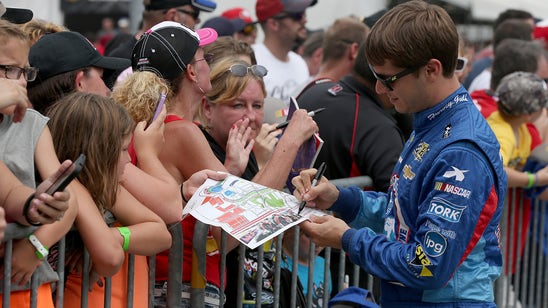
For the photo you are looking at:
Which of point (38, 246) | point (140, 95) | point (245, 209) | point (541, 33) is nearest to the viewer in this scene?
point (38, 246)

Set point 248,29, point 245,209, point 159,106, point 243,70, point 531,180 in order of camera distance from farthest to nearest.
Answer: point 248,29 → point 531,180 → point 243,70 → point 159,106 → point 245,209

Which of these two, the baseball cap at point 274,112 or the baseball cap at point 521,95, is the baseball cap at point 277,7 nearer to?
the baseball cap at point 521,95

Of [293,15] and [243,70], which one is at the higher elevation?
[243,70]

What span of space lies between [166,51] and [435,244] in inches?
64.7

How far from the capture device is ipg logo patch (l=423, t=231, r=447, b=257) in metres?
3.36

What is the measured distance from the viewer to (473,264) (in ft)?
11.7

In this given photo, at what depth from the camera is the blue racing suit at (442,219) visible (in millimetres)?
3365

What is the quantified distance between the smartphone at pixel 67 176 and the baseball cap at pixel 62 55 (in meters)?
1.28

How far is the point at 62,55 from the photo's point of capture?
4.17 meters

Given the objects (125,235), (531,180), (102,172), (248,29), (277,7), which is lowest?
(248,29)

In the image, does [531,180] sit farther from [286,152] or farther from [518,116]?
[286,152]

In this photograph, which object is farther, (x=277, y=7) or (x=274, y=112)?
(x=277, y=7)

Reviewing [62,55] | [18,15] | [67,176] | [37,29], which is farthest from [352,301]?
[37,29]

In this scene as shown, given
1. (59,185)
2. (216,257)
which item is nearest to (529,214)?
(216,257)
